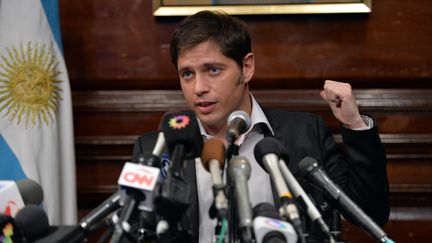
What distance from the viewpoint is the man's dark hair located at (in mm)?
2182

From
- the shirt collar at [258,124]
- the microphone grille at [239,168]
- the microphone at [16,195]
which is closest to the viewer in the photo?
the microphone grille at [239,168]

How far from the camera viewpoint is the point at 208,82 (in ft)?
7.10

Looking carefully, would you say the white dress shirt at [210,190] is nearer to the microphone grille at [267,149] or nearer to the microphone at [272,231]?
the microphone grille at [267,149]

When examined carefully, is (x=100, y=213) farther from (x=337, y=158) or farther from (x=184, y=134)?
(x=337, y=158)

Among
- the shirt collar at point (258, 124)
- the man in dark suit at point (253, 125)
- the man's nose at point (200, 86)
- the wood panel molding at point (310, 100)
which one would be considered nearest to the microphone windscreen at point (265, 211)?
the man in dark suit at point (253, 125)

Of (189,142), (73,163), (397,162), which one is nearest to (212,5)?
(73,163)

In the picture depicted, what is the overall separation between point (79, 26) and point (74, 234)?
6.88 feet

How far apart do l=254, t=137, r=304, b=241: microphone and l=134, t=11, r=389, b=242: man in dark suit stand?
2.02 feet

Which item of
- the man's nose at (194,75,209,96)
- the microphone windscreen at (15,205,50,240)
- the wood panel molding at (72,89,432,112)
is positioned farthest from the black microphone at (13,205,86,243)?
the wood panel molding at (72,89,432,112)

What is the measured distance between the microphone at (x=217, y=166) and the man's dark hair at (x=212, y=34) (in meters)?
0.87

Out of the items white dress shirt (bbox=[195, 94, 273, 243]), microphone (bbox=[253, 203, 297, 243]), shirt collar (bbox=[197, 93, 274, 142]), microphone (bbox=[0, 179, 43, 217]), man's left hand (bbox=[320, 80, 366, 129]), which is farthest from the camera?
shirt collar (bbox=[197, 93, 274, 142])

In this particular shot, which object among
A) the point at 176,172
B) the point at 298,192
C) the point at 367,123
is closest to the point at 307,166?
the point at 298,192

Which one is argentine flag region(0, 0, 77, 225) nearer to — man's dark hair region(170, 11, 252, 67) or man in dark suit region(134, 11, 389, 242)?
man in dark suit region(134, 11, 389, 242)

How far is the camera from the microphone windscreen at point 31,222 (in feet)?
4.36
